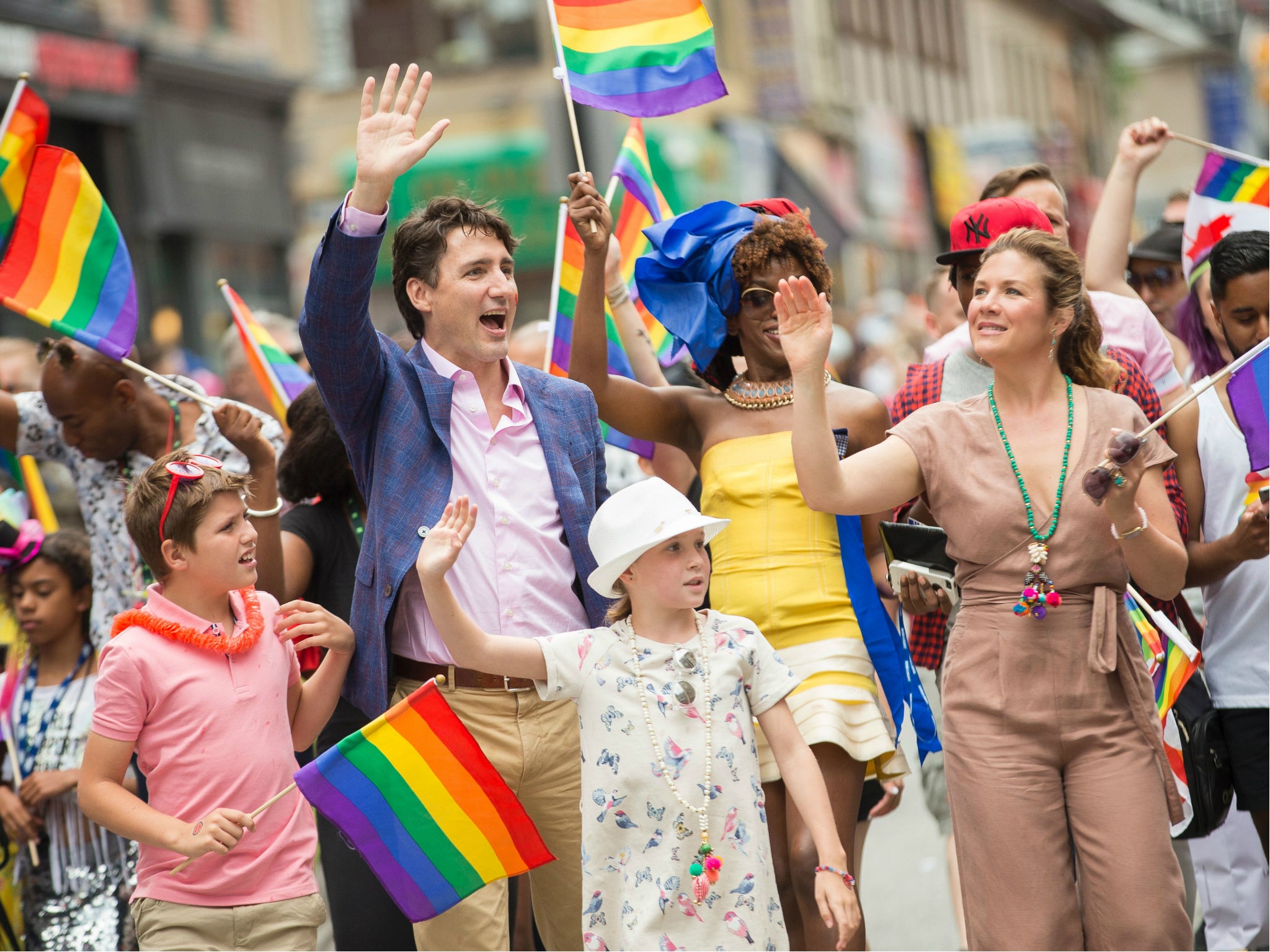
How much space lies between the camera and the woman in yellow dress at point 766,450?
4094 mm

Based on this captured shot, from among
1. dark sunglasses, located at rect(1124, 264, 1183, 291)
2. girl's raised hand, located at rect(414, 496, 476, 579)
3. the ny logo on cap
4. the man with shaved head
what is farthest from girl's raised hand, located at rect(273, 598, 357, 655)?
dark sunglasses, located at rect(1124, 264, 1183, 291)

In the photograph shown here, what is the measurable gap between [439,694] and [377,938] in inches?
47.7

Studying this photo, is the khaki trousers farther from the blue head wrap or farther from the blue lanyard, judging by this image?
the blue lanyard

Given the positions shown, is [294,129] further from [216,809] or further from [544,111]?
[216,809]

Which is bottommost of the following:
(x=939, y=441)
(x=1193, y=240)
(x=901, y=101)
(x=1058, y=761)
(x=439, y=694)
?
(x=1058, y=761)

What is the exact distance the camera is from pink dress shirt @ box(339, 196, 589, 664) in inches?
151

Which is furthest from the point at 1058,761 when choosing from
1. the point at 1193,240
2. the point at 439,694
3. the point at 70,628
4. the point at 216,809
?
the point at 70,628

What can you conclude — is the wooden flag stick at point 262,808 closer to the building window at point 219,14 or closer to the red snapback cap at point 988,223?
the red snapback cap at point 988,223

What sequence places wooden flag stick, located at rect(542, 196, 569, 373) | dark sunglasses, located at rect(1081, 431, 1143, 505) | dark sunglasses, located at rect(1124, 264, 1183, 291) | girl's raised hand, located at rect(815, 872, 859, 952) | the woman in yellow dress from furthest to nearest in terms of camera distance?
1. dark sunglasses, located at rect(1124, 264, 1183, 291)
2. wooden flag stick, located at rect(542, 196, 569, 373)
3. the woman in yellow dress
4. dark sunglasses, located at rect(1081, 431, 1143, 505)
5. girl's raised hand, located at rect(815, 872, 859, 952)

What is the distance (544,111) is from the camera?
87.0 ft

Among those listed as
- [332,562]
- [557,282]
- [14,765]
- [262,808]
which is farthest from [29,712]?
[557,282]

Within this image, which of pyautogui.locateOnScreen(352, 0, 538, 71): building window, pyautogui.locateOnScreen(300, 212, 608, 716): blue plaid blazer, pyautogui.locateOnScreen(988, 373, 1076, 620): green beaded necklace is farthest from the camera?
pyautogui.locateOnScreen(352, 0, 538, 71): building window

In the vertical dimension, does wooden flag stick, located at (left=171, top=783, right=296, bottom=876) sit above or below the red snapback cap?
below

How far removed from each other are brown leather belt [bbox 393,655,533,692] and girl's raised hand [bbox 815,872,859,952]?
0.89m
